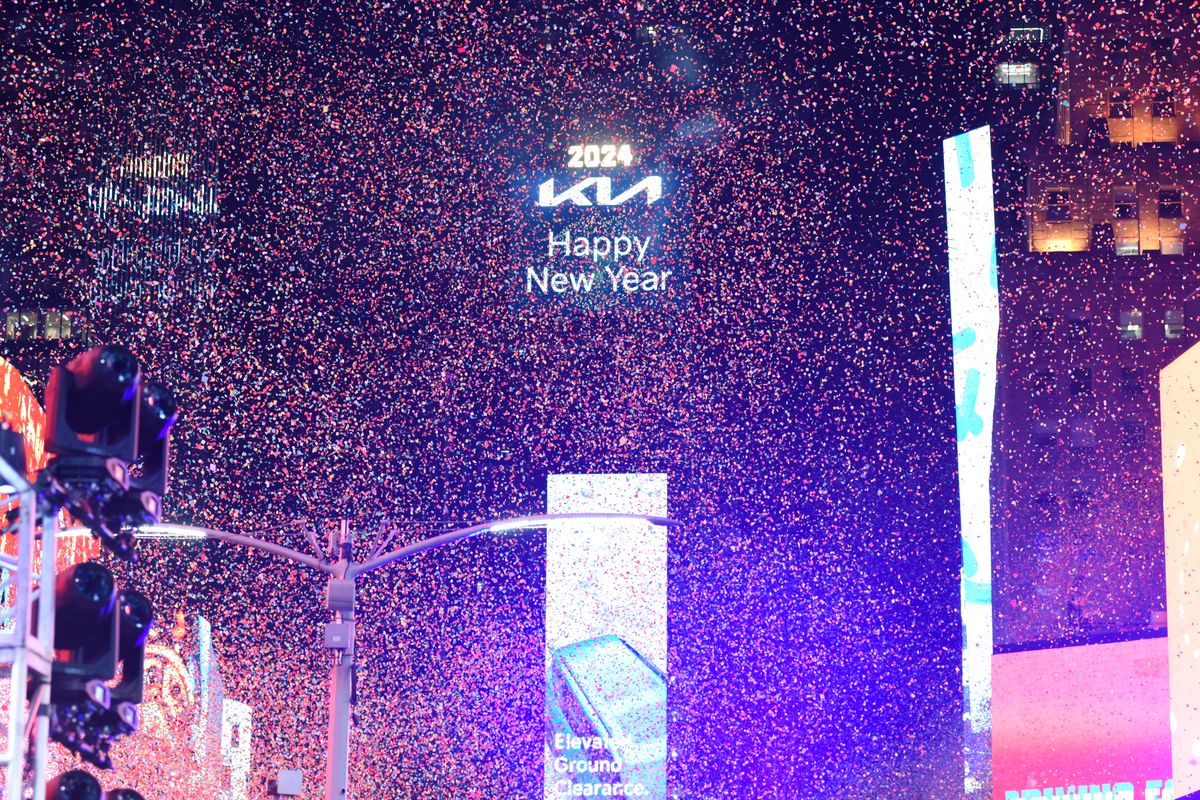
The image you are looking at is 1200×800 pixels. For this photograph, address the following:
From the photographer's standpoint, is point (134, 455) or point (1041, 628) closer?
point (134, 455)

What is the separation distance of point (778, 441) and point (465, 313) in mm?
8487

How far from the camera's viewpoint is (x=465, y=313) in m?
36.1

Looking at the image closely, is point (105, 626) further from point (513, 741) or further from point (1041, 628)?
point (1041, 628)

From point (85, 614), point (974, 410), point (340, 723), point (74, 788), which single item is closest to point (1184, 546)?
point (85, 614)

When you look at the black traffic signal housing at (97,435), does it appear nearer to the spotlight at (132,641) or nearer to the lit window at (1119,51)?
the spotlight at (132,641)

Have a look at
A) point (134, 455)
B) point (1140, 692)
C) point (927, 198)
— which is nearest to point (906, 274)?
point (927, 198)

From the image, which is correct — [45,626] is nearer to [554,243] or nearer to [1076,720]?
[1076,720]

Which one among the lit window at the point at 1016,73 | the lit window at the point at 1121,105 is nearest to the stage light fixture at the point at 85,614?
the lit window at the point at 1121,105

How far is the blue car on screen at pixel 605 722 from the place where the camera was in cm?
2862

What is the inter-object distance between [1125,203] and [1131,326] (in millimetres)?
4032

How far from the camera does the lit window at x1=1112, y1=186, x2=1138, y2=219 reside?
44656 mm

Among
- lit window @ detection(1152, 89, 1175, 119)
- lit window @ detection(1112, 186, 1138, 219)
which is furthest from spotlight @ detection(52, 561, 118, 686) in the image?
lit window @ detection(1152, 89, 1175, 119)

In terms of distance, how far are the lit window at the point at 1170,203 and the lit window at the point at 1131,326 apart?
3.32m

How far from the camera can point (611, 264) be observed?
34.6m
